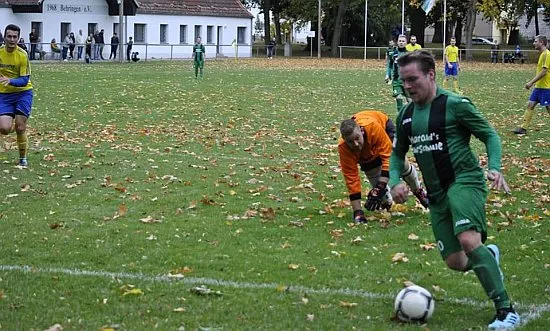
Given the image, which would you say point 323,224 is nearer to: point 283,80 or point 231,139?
point 231,139

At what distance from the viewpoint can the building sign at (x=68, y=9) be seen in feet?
212

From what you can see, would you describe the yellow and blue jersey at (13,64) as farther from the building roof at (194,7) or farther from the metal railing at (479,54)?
the building roof at (194,7)

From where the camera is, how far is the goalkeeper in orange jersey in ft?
32.4

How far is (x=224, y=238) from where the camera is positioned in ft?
31.3

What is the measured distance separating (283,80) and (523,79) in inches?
430

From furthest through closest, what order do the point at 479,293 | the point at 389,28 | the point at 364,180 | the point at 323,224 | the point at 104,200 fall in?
1. the point at 389,28
2. the point at 364,180
3. the point at 104,200
4. the point at 323,224
5. the point at 479,293

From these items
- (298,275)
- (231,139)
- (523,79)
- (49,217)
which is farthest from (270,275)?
(523,79)

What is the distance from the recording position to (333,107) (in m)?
25.8

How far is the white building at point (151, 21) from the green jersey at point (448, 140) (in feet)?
190

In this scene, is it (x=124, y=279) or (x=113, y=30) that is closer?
(x=124, y=279)

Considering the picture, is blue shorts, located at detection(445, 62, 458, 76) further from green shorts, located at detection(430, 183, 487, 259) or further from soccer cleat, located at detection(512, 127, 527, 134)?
green shorts, located at detection(430, 183, 487, 259)

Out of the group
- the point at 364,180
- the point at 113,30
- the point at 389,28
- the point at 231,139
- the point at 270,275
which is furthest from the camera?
the point at 389,28

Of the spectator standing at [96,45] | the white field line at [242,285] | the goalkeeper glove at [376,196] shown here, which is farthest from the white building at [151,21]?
the white field line at [242,285]

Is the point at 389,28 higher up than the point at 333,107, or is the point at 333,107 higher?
the point at 389,28
